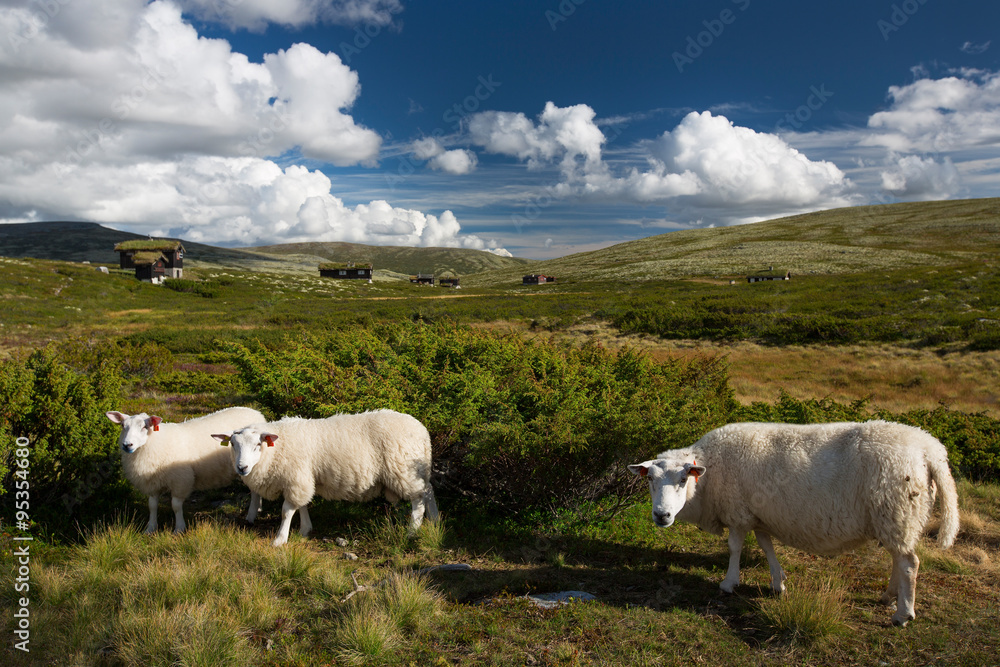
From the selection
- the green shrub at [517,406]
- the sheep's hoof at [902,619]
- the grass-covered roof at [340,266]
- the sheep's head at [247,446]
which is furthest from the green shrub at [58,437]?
the grass-covered roof at [340,266]

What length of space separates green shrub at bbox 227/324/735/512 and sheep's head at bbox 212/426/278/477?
1.12 m

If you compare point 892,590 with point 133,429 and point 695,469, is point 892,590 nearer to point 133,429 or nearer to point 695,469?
point 695,469

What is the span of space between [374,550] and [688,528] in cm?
398

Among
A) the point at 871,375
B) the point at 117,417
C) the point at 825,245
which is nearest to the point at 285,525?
the point at 117,417

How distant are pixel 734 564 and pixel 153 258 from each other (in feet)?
294

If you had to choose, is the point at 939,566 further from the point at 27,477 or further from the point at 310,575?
the point at 27,477

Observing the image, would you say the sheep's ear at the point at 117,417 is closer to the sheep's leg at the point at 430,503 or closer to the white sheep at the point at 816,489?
the sheep's leg at the point at 430,503

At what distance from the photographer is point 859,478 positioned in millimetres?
4801

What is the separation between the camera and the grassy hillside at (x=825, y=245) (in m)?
82.1

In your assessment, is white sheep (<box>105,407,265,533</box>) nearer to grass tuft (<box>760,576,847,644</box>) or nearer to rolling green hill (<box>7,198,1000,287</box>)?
grass tuft (<box>760,576,847,644</box>)

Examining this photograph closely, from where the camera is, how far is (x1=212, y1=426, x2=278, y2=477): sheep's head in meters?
6.01

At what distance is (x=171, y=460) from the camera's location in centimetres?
682

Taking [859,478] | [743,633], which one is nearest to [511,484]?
[743,633]

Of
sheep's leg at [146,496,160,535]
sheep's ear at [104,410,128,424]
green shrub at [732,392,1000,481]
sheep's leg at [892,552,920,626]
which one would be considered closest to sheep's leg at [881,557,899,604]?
sheep's leg at [892,552,920,626]
